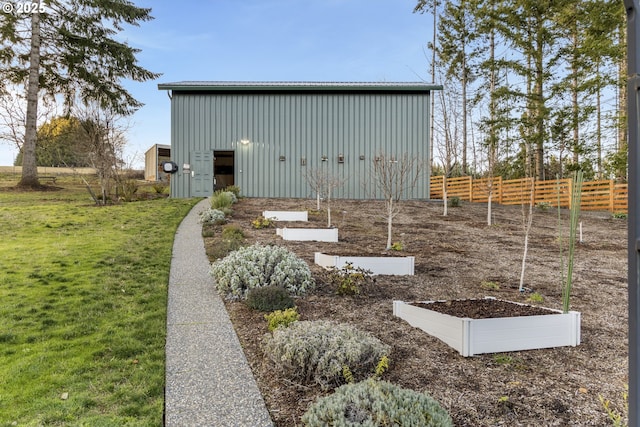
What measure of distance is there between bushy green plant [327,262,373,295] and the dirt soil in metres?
0.13

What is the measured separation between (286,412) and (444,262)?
480 cm

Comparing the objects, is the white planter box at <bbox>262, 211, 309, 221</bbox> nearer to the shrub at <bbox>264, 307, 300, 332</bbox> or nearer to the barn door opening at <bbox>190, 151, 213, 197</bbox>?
the shrub at <bbox>264, 307, 300, 332</bbox>

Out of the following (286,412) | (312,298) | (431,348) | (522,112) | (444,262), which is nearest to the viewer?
(286,412)

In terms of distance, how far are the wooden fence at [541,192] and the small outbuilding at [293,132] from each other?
4.33 metres

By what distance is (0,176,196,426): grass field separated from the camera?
100 inches

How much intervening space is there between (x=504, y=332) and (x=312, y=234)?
5.35 meters

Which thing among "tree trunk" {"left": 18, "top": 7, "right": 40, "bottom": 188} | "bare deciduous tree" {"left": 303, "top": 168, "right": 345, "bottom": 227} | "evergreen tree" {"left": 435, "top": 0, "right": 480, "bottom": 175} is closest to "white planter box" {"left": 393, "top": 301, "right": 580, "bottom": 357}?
"bare deciduous tree" {"left": 303, "top": 168, "right": 345, "bottom": 227}

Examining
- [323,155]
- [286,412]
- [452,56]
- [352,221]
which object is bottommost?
[286,412]

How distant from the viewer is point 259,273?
478cm

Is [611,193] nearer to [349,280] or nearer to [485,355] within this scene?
[349,280]

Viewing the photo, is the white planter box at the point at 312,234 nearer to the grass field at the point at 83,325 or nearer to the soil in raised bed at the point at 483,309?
the grass field at the point at 83,325

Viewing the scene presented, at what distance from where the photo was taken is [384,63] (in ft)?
73.7

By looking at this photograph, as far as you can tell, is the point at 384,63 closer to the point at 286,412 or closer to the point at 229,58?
the point at 229,58

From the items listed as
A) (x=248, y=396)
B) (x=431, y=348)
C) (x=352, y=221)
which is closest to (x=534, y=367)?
(x=431, y=348)
